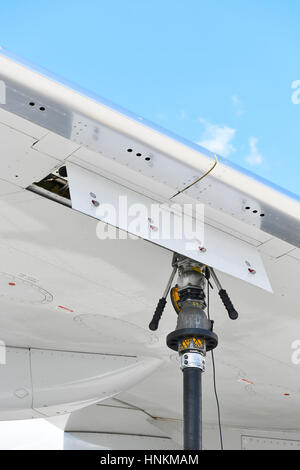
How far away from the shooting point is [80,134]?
4.06 meters

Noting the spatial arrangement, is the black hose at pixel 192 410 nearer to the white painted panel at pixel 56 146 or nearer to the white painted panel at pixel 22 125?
the white painted panel at pixel 56 146

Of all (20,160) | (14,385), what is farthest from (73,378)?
(20,160)

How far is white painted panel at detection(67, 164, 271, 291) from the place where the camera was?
4.24 m

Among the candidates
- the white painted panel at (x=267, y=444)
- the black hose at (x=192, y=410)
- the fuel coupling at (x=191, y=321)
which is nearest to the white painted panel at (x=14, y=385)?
the fuel coupling at (x=191, y=321)

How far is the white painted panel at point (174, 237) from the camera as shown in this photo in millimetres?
4238

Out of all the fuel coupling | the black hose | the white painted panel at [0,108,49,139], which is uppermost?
the white painted panel at [0,108,49,139]

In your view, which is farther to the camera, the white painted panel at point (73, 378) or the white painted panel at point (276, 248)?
the white painted panel at point (73, 378)

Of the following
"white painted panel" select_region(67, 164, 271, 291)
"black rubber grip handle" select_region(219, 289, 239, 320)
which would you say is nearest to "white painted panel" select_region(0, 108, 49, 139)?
"white painted panel" select_region(67, 164, 271, 291)

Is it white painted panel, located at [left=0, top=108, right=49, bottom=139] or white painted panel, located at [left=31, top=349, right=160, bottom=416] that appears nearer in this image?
white painted panel, located at [left=0, top=108, right=49, bottom=139]

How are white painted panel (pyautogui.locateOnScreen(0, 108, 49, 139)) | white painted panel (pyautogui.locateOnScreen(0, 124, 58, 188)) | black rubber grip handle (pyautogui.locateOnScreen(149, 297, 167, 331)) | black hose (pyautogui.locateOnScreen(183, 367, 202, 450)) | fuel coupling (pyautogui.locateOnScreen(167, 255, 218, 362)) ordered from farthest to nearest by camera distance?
black rubber grip handle (pyautogui.locateOnScreen(149, 297, 167, 331))
fuel coupling (pyautogui.locateOnScreen(167, 255, 218, 362))
black hose (pyautogui.locateOnScreen(183, 367, 202, 450))
white painted panel (pyautogui.locateOnScreen(0, 124, 58, 188))
white painted panel (pyautogui.locateOnScreen(0, 108, 49, 139))

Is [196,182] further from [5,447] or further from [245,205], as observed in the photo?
[5,447]

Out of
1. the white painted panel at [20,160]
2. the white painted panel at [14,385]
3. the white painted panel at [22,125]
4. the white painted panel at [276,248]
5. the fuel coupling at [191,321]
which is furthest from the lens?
the white painted panel at [14,385]

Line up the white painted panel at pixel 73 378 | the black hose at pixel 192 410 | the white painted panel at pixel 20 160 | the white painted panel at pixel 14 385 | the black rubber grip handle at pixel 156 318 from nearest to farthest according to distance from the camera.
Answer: the white painted panel at pixel 20 160, the black hose at pixel 192 410, the black rubber grip handle at pixel 156 318, the white painted panel at pixel 14 385, the white painted panel at pixel 73 378

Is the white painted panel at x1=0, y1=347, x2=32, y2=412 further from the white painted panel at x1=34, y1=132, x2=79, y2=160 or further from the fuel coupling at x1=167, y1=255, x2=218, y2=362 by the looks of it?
the white painted panel at x1=34, y1=132, x2=79, y2=160
